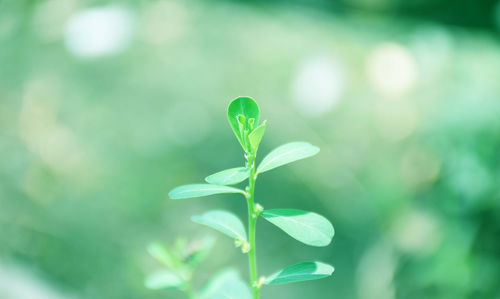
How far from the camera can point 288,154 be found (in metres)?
0.49

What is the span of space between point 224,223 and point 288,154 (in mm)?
107

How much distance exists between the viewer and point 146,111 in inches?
67.0

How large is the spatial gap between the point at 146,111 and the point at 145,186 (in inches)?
11.6

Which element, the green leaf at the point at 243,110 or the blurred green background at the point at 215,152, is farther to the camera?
the blurred green background at the point at 215,152

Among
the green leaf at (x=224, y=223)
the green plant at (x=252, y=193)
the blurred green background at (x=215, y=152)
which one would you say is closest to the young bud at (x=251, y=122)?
the green plant at (x=252, y=193)

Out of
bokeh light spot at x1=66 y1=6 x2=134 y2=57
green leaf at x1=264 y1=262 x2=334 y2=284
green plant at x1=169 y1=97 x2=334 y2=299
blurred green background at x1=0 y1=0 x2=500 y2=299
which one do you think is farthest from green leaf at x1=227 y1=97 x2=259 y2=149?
bokeh light spot at x1=66 y1=6 x2=134 y2=57

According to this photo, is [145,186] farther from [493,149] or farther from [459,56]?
[459,56]

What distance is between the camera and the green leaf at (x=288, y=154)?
475 millimetres

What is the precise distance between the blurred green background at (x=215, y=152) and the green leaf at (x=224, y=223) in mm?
1056

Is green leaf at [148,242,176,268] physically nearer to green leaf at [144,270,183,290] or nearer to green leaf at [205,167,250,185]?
green leaf at [144,270,183,290]

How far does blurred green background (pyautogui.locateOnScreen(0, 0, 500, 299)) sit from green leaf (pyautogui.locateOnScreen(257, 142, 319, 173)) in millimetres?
1105

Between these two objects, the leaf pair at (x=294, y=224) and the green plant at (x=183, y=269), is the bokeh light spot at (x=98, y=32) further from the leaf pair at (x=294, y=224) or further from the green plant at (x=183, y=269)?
the leaf pair at (x=294, y=224)

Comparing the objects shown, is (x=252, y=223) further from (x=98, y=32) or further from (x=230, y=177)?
(x=98, y=32)

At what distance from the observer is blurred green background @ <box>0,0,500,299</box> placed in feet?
5.08
